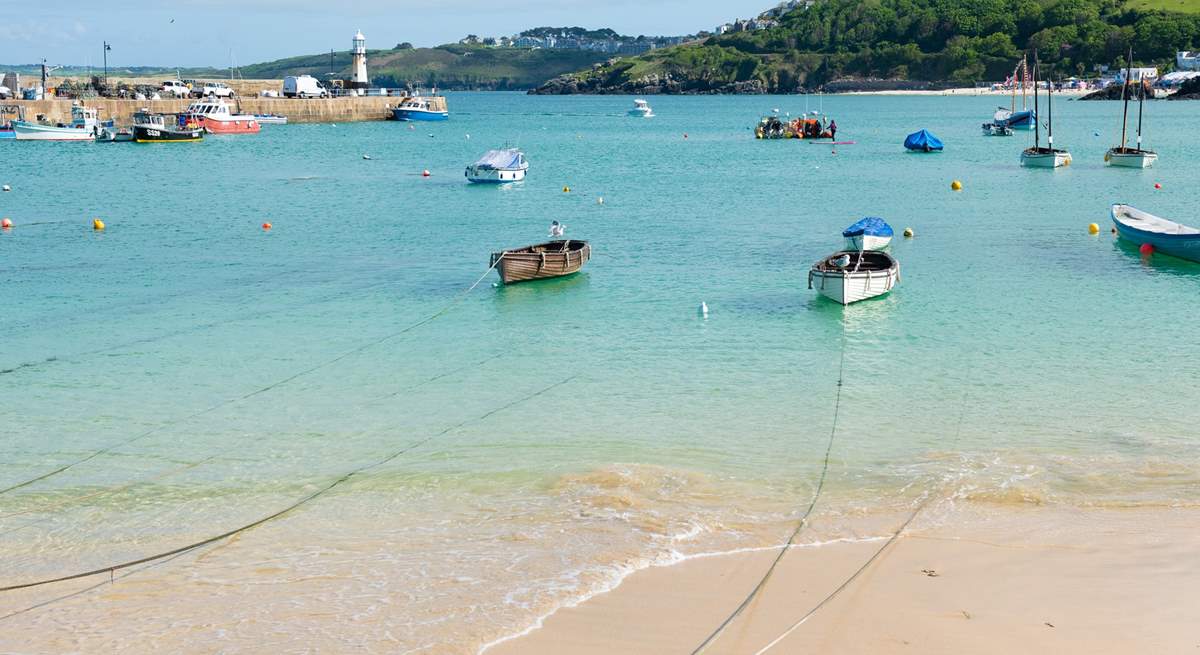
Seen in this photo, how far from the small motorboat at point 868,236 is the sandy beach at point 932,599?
17.8 metres

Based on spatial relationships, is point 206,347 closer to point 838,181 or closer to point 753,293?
point 753,293

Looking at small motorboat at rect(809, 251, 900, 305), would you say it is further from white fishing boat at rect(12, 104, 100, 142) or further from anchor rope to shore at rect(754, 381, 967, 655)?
white fishing boat at rect(12, 104, 100, 142)

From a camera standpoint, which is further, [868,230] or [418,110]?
[418,110]

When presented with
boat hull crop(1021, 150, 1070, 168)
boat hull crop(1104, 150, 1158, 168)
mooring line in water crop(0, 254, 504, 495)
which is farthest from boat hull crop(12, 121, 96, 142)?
boat hull crop(1104, 150, 1158, 168)

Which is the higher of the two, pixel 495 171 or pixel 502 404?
pixel 495 171

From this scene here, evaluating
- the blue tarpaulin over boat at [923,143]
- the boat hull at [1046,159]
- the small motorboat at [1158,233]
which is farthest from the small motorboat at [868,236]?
the blue tarpaulin over boat at [923,143]

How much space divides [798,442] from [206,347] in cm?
1165

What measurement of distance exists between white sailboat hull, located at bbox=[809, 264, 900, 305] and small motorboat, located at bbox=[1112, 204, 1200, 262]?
30.3 feet

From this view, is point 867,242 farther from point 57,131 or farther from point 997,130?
point 57,131

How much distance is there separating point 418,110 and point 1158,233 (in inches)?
4192

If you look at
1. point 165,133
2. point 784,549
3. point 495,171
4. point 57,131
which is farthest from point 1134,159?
point 57,131

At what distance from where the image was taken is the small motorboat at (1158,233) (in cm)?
2884

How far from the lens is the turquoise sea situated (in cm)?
1100

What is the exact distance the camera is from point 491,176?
172 feet
